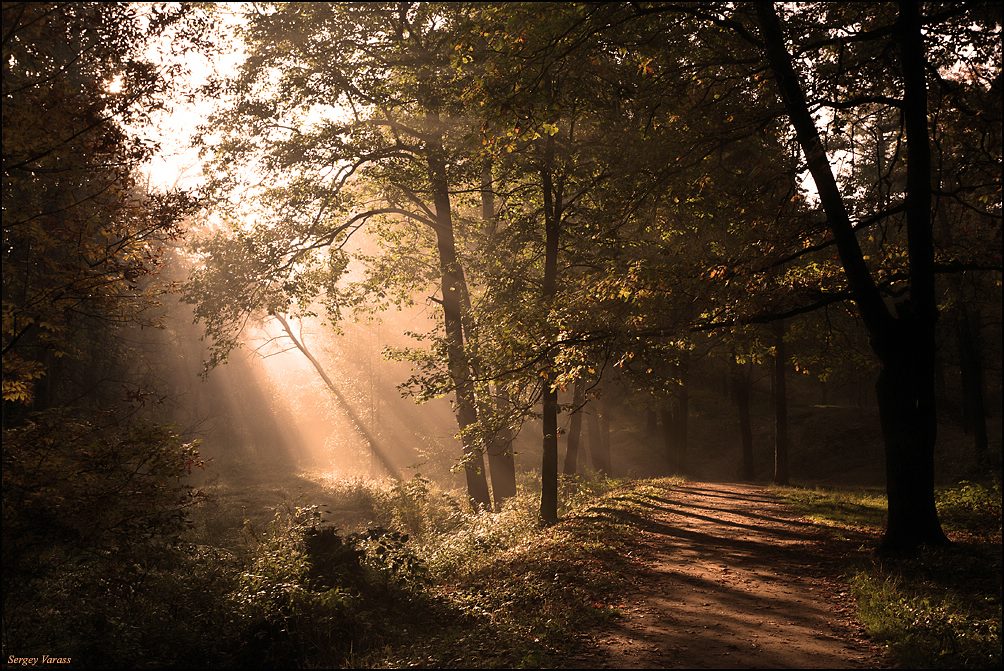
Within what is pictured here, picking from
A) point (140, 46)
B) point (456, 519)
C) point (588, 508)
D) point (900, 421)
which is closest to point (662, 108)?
point (900, 421)

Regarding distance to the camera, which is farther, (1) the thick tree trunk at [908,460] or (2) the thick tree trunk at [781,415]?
(2) the thick tree trunk at [781,415]

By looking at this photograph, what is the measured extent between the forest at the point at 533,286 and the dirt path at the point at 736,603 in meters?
0.06

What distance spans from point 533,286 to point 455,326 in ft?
11.1

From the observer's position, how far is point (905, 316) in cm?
980

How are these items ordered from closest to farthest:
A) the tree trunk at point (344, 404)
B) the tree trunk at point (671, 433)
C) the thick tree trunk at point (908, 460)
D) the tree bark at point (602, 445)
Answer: the thick tree trunk at point (908, 460)
the tree trunk at point (671, 433)
the tree bark at point (602, 445)
the tree trunk at point (344, 404)

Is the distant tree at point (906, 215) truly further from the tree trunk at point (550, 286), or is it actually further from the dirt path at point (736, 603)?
the tree trunk at point (550, 286)

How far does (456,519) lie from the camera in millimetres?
17438

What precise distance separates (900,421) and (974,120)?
4.34 meters

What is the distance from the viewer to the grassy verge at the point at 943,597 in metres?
6.12

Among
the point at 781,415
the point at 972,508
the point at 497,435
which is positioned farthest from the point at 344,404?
the point at 972,508

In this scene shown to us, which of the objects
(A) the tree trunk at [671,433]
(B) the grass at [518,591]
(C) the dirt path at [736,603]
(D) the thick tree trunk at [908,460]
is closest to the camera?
(C) the dirt path at [736,603]

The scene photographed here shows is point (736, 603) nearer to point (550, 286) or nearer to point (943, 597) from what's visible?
point (943, 597)

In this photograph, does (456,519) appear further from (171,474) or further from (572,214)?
(171,474)

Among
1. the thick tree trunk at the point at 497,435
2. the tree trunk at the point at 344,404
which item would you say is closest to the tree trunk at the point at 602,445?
the thick tree trunk at the point at 497,435
